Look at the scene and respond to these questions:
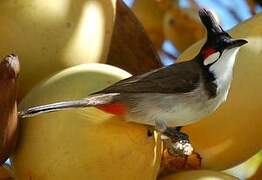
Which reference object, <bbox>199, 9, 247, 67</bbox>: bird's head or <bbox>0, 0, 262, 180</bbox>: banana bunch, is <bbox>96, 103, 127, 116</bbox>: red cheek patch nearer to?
<bbox>0, 0, 262, 180</bbox>: banana bunch

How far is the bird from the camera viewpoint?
2.49 ft

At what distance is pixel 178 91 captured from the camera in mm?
810

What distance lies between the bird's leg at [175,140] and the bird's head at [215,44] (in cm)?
10

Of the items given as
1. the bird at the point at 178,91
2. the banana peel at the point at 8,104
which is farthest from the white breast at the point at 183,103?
the banana peel at the point at 8,104

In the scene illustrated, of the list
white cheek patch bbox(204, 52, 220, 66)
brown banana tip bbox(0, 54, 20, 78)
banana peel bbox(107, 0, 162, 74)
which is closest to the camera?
brown banana tip bbox(0, 54, 20, 78)

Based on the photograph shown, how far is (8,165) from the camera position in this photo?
32.0 inches

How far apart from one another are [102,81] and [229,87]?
0.44ft

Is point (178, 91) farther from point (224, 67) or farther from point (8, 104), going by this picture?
point (8, 104)

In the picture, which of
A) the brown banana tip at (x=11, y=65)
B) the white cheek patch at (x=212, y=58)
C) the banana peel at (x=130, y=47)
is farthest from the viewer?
the banana peel at (x=130, y=47)

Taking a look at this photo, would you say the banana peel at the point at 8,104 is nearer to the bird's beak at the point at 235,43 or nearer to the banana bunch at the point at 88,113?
the banana bunch at the point at 88,113

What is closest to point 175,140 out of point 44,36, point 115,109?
point 115,109

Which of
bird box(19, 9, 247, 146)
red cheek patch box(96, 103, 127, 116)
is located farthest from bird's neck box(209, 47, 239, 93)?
red cheek patch box(96, 103, 127, 116)

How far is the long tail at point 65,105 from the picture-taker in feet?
2.36

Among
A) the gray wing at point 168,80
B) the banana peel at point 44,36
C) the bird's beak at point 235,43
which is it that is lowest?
the gray wing at point 168,80
